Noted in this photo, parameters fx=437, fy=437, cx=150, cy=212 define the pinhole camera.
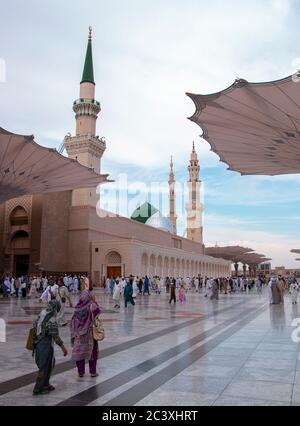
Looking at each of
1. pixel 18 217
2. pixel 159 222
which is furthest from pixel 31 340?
pixel 159 222

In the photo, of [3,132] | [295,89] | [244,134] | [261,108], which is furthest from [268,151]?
[3,132]

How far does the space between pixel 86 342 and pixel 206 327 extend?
536cm

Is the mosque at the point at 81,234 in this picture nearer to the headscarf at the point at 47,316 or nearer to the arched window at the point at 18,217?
the arched window at the point at 18,217

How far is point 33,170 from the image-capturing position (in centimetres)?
1880

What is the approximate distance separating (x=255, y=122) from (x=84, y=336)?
915 centimetres

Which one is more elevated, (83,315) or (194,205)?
(194,205)

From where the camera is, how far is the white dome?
65.4m

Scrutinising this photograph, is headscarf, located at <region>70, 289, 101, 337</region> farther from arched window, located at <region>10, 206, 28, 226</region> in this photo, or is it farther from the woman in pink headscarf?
arched window, located at <region>10, 206, 28, 226</region>

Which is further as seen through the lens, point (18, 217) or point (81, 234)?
point (81, 234)

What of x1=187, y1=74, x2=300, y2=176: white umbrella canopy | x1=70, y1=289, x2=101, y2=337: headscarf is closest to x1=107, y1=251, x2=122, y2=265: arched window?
x1=187, y1=74, x2=300, y2=176: white umbrella canopy

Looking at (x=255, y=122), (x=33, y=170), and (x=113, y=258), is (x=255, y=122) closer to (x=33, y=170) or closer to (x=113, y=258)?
(x=33, y=170)

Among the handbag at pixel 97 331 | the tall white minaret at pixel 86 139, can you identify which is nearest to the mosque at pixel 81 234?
the tall white minaret at pixel 86 139

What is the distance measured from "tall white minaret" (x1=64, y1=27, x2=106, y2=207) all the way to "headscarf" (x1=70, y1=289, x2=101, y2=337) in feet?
124

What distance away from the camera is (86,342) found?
16.7 feet
